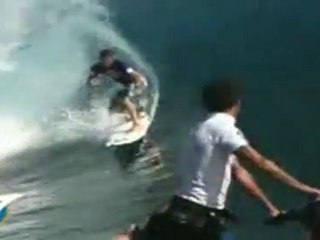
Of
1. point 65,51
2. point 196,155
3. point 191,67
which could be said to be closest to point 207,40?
point 191,67

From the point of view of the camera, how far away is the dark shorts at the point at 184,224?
4543mm

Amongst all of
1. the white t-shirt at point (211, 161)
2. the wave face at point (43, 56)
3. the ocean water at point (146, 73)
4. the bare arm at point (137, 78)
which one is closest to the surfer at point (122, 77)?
the bare arm at point (137, 78)

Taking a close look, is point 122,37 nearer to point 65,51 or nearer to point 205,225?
point 65,51

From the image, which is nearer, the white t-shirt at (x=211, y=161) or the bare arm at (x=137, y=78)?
the white t-shirt at (x=211, y=161)

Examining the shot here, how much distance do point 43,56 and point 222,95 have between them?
32.5 ft

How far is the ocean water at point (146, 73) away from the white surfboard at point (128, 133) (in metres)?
0.12

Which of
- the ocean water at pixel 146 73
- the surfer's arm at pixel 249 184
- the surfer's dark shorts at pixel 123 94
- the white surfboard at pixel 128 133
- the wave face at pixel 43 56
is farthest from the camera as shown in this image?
the wave face at pixel 43 56

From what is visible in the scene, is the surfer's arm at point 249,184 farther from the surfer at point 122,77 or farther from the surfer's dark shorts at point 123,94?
the surfer's dark shorts at point 123,94

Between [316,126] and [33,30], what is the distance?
13.7 ft

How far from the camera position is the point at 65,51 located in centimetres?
1440

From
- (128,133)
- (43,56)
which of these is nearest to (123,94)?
(128,133)

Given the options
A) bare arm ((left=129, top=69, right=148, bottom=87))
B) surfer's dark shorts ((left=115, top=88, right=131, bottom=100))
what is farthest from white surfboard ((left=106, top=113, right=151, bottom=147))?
bare arm ((left=129, top=69, right=148, bottom=87))

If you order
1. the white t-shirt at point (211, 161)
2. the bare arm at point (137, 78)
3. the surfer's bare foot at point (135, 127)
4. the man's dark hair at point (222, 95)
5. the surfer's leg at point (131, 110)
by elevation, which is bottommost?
the white t-shirt at point (211, 161)

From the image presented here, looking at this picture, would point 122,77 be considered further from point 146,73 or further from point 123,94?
point 146,73
